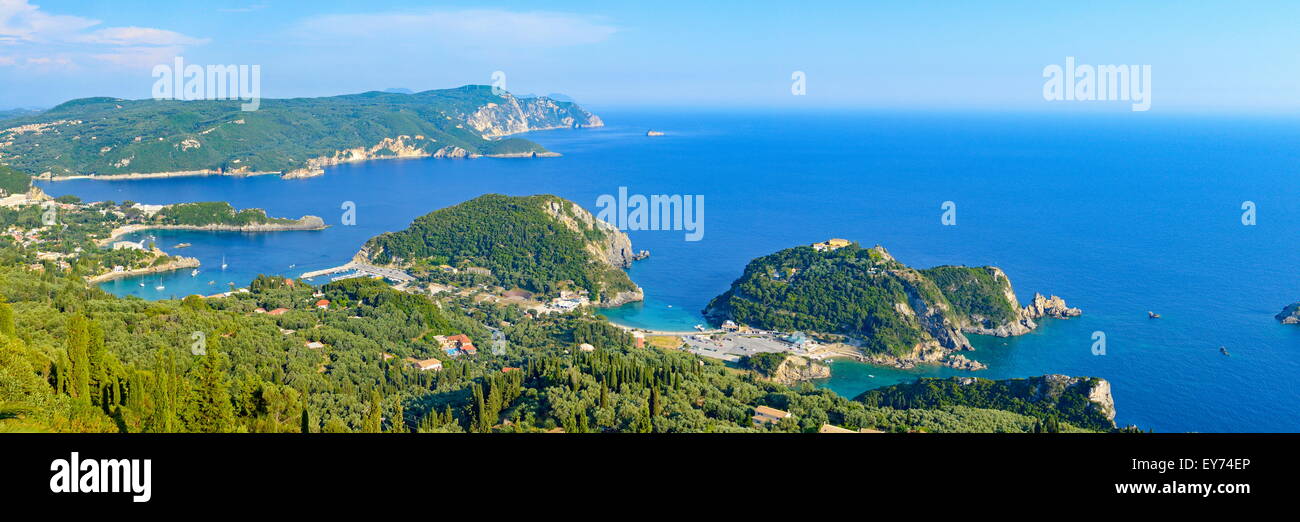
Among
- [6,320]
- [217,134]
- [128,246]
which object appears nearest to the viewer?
[6,320]

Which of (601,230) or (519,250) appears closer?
(519,250)

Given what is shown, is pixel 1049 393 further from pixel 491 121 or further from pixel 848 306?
pixel 491 121

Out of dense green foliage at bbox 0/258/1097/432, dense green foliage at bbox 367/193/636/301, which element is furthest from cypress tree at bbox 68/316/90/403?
dense green foliage at bbox 367/193/636/301

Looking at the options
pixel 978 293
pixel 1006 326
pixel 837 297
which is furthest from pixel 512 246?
pixel 1006 326

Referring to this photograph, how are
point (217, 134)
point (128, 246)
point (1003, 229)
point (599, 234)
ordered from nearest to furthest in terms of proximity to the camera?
point (599, 234) < point (128, 246) < point (1003, 229) < point (217, 134)

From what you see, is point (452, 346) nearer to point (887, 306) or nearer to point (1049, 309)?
point (887, 306)
